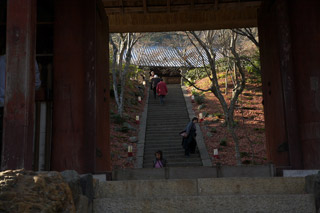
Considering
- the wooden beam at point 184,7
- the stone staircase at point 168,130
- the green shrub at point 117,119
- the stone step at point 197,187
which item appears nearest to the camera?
the stone step at point 197,187

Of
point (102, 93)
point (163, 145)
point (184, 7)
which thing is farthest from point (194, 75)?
point (102, 93)

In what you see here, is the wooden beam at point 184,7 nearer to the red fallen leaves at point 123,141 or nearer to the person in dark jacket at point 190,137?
the person in dark jacket at point 190,137

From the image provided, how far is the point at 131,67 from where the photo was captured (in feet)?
90.9

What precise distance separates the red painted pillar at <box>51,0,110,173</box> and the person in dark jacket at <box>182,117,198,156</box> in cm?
708

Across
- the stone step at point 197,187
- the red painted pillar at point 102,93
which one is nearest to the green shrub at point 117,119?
the red painted pillar at point 102,93

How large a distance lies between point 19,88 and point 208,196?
2.33m

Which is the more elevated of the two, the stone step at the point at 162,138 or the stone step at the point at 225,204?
the stone step at the point at 162,138

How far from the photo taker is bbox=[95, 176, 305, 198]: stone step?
3.87 meters

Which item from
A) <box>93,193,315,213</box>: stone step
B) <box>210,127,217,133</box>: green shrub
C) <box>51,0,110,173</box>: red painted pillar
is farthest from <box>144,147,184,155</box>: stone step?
<box>93,193,315,213</box>: stone step

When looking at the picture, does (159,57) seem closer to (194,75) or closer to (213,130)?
(194,75)

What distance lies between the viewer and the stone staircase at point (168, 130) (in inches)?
535

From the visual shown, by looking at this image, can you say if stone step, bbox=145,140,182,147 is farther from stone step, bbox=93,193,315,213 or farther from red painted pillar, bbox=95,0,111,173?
stone step, bbox=93,193,315,213

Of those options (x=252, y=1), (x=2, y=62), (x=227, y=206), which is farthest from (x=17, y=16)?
(x=252, y=1)

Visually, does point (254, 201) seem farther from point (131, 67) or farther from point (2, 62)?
point (131, 67)
